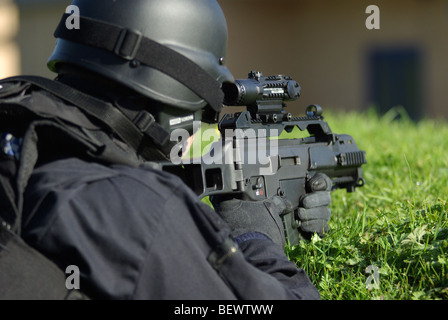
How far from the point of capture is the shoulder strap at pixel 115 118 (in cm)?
218

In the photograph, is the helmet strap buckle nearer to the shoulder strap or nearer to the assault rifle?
the shoulder strap

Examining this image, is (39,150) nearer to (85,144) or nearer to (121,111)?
(85,144)

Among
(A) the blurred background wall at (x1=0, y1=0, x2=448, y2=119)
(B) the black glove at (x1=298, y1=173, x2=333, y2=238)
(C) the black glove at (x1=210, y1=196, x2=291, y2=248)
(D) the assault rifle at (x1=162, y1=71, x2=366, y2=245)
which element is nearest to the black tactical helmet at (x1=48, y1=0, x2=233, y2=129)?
(D) the assault rifle at (x1=162, y1=71, x2=366, y2=245)

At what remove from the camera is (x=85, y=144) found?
2064 mm

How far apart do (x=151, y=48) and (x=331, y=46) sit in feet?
37.9

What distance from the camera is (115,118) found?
7.33 ft

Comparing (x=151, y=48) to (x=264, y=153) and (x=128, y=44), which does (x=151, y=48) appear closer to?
(x=128, y=44)

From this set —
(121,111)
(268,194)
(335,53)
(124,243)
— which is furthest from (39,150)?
(335,53)

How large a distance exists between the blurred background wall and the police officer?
9.65 meters

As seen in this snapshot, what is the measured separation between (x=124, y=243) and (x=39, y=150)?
50 cm

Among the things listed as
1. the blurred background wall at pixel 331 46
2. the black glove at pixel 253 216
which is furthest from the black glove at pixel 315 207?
the blurred background wall at pixel 331 46

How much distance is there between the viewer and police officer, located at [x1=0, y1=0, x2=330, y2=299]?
188 cm

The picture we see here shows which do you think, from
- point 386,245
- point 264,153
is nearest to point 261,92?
Answer: point 264,153

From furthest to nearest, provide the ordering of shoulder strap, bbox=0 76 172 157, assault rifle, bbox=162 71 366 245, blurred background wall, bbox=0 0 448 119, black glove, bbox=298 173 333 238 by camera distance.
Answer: blurred background wall, bbox=0 0 448 119 < black glove, bbox=298 173 333 238 < assault rifle, bbox=162 71 366 245 < shoulder strap, bbox=0 76 172 157
